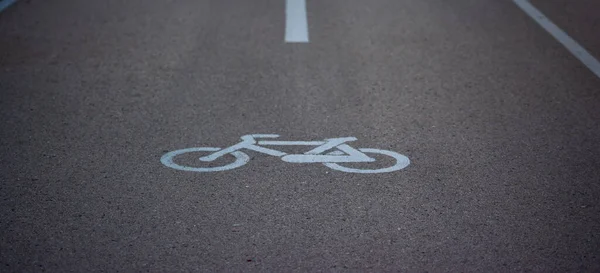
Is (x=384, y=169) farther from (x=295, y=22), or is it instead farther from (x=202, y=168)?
(x=295, y=22)

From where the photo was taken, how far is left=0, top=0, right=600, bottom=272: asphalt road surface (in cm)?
562

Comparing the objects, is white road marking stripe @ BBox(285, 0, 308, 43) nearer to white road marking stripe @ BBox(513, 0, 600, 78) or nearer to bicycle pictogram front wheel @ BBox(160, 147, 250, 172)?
white road marking stripe @ BBox(513, 0, 600, 78)

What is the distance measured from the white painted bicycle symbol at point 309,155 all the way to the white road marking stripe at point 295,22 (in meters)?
4.15

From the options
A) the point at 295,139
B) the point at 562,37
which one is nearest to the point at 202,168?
the point at 295,139

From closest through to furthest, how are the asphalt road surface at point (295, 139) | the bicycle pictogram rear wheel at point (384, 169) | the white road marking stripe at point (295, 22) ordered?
the asphalt road surface at point (295, 139)
the bicycle pictogram rear wheel at point (384, 169)
the white road marking stripe at point (295, 22)

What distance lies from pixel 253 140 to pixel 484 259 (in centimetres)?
279

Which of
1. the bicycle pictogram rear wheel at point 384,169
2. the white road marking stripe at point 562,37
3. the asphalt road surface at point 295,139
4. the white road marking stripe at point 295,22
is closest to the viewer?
the asphalt road surface at point 295,139

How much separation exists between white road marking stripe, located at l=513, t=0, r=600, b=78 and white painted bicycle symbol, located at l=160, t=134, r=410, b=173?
12.0ft

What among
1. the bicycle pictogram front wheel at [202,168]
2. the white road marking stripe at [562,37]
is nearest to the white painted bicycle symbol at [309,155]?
the bicycle pictogram front wheel at [202,168]

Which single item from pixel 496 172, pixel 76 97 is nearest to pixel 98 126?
pixel 76 97

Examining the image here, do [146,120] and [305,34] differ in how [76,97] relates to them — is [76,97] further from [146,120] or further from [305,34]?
[305,34]

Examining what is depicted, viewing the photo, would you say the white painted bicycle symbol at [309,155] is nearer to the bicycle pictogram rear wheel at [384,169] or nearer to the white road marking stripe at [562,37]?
the bicycle pictogram rear wheel at [384,169]

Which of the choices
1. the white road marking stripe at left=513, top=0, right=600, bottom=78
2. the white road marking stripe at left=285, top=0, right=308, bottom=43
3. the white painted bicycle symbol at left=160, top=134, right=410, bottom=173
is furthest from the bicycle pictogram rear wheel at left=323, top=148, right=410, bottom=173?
the white road marking stripe at left=285, top=0, right=308, bottom=43

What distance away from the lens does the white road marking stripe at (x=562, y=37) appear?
10523 millimetres
